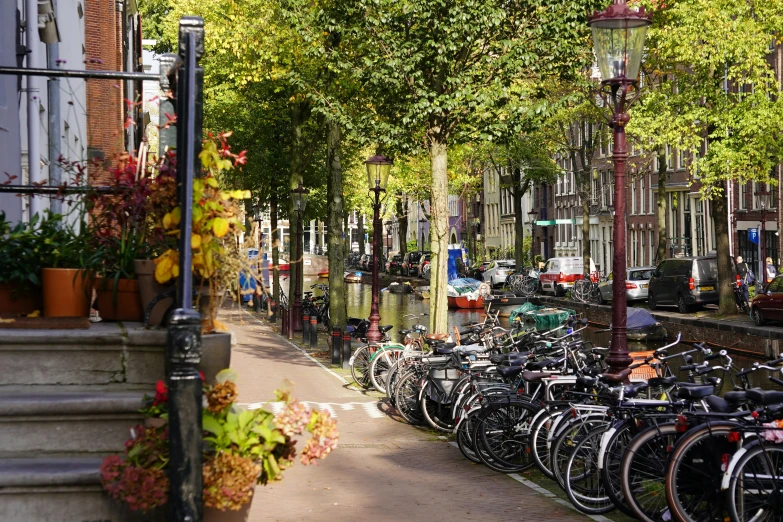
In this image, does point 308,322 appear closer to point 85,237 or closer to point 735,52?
point 735,52

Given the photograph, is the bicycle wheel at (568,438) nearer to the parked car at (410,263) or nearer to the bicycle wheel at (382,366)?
the bicycle wheel at (382,366)

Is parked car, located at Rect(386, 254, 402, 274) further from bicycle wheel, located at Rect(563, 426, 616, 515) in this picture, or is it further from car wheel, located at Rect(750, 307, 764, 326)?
bicycle wheel, located at Rect(563, 426, 616, 515)

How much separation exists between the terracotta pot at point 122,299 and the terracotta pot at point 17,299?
41 cm

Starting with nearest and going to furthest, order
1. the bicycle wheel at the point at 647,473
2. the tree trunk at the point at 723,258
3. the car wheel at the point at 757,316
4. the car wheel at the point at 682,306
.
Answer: the bicycle wheel at the point at 647,473
the car wheel at the point at 757,316
the tree trunk at the point at 723,258
the car wheel at the point at 682,306

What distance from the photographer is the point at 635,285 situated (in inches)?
1775

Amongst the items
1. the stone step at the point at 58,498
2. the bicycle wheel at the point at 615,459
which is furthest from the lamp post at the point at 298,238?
the stone step at the point at 58,498

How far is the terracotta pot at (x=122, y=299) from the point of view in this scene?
5.64m

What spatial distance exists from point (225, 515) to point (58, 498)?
2.28 feet

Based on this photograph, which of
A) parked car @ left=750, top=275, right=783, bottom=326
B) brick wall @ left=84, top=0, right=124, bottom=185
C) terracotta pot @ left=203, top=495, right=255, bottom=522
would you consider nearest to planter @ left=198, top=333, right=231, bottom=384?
terracotta pot @ left=203, top=495, right=255, bottom=522

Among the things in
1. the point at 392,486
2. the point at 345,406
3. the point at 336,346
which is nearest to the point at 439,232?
the point at 345,406

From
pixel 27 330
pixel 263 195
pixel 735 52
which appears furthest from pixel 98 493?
pixel 263 195

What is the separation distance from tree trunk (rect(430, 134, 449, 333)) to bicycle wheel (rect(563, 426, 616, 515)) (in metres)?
10.8

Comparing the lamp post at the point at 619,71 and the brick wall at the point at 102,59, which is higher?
the brick wall at the point at 102,59

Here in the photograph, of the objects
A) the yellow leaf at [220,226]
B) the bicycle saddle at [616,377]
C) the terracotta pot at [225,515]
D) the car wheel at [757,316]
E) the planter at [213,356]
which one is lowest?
the car wheel at [757,316]
